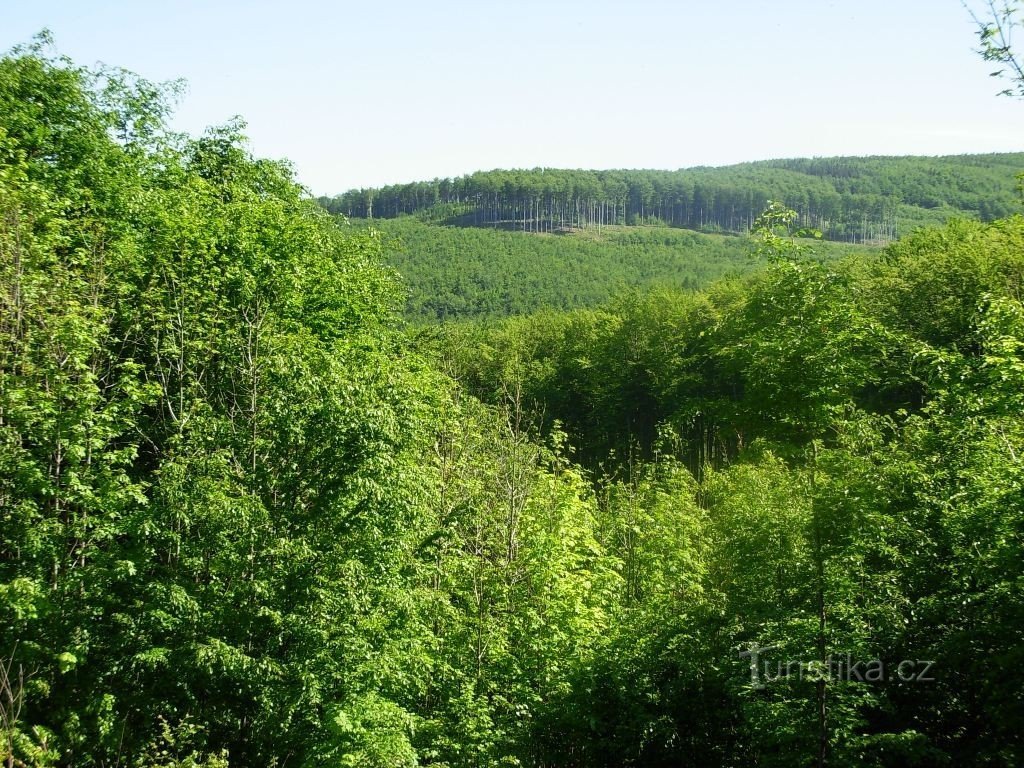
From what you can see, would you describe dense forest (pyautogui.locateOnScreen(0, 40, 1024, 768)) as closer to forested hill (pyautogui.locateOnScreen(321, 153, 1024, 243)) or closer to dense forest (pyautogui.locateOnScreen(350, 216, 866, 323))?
dense forest (pyautogui.locateOnScreen(350, 216, 866, 323))

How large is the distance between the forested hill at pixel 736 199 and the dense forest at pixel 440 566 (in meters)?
163

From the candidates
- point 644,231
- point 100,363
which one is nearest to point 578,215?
point 644,231

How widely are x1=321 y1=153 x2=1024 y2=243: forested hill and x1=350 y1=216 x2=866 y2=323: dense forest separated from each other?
16.7m

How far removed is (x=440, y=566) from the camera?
14188 mm

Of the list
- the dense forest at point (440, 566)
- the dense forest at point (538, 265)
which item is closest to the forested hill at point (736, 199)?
the dense forest at point (538, 265)

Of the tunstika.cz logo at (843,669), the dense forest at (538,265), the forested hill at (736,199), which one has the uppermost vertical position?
the forested hill at (736,199)

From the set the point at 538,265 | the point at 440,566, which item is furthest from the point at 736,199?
the point at 440,566

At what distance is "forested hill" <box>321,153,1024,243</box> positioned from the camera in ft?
527

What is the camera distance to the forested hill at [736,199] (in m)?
161

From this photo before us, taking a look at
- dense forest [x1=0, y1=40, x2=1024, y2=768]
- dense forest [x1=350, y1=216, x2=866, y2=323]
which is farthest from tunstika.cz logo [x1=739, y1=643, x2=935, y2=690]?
dense forest [x1=350, y1=216, x2=866, y2=323]

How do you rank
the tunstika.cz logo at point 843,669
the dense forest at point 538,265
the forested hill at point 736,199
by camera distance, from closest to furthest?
the tunstika.cz logo at point 843,669
the dense forest at point 538,265
the forested hill at point 736,199

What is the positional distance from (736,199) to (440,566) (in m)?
190

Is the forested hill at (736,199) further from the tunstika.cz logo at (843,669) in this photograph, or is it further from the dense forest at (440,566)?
the tunstika.cz logo at (843,669)

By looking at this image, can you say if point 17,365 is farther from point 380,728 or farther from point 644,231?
point 644,231
